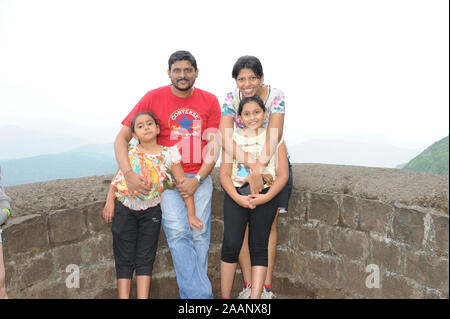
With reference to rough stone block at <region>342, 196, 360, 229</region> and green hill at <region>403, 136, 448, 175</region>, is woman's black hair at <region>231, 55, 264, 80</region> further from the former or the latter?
green hill at <region>403, 136, 448, 175</region>

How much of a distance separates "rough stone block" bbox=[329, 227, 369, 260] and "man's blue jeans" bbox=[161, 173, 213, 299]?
3.36 feet

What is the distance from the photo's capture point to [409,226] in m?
2.26

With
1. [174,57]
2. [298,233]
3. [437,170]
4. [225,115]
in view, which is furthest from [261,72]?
[437,170]

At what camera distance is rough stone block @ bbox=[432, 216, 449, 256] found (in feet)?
6.95

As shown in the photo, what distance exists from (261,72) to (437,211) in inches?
57.5

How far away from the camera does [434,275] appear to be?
219 centimetres

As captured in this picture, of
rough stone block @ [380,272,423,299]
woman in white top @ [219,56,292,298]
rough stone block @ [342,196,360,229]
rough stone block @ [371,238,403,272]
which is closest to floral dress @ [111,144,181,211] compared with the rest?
woman in white top @ [219,56,292,298]

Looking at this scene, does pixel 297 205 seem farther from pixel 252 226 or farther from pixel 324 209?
pixel 252 226

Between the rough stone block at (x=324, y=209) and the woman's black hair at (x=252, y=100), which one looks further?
the rough stone block at (x=324, y=209)

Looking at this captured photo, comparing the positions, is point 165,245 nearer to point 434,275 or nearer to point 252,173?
point 252,173

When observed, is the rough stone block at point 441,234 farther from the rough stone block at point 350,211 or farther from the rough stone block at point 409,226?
the rough stone block at point 350,211

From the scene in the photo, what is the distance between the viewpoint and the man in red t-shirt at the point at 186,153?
7.70 feet

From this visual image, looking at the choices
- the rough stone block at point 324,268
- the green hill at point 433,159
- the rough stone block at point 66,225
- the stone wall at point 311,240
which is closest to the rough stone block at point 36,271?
the stone wall at point 311,240

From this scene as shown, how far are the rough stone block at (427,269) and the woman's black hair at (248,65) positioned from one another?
5.25ft
